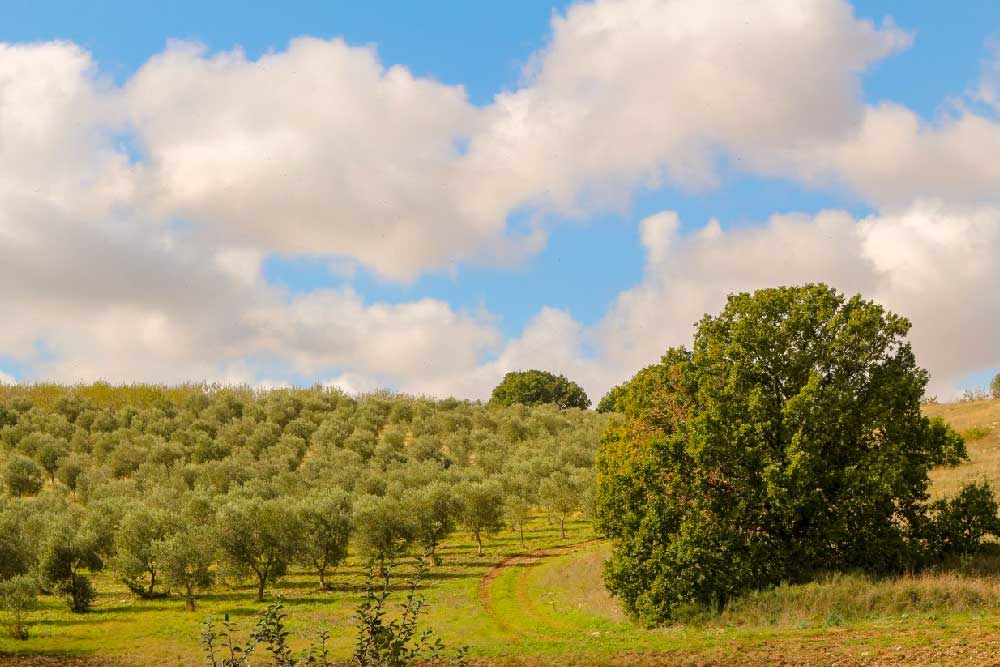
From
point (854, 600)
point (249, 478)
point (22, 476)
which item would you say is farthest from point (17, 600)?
point (22, 476)

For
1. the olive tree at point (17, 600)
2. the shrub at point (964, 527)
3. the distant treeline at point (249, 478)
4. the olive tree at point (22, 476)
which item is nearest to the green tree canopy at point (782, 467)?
the shrub at point (964, 527)

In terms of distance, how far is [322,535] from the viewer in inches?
2379

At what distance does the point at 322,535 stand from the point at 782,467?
119 feet

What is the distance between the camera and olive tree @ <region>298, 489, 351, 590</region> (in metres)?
59.8

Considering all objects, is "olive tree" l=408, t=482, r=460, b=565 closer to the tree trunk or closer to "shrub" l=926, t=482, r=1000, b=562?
the tree trunk

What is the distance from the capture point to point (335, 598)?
5500 cm

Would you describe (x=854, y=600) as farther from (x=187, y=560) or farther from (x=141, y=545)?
(x=141, y=545)

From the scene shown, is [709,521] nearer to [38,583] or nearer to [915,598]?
[915,598]

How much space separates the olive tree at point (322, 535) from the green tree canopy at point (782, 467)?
86.7ft

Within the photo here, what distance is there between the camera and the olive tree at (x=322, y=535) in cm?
5975

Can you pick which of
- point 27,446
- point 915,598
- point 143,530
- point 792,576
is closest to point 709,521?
point 792,576

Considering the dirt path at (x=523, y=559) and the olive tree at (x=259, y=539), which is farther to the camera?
the olive tree at (x=259, y=539)

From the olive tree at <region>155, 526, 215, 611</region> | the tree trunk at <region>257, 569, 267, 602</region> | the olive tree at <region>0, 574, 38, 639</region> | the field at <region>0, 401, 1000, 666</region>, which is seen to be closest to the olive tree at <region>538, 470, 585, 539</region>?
the field at <region>0, 401, 1000, 666</region>

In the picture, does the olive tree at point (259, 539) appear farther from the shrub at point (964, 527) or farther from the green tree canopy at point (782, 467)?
the shrub at point (964, 527)
